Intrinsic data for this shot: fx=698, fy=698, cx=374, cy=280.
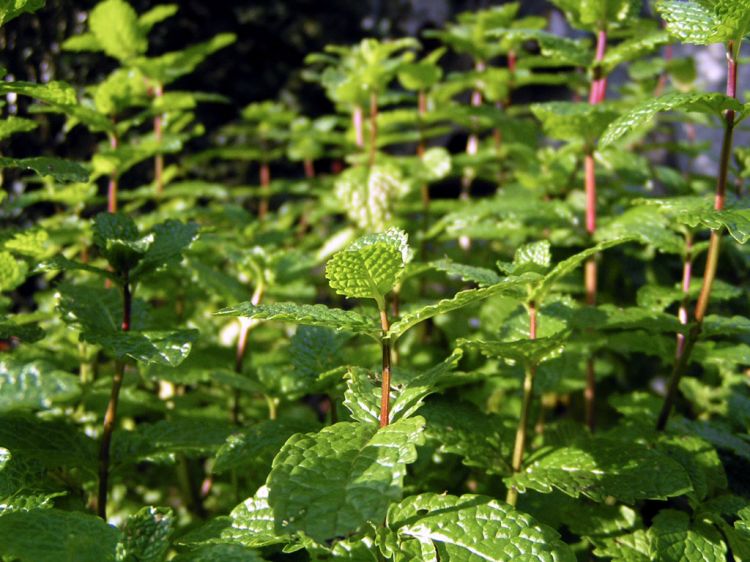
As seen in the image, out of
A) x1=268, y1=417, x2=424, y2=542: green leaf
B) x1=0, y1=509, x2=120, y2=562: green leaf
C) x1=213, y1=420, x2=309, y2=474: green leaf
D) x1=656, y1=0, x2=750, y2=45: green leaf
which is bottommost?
x1=213, y1=420, x2=309, y2=474: green leaf

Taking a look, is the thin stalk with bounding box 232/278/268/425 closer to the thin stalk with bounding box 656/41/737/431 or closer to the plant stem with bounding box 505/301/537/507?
the plant stem with bounding box 505/301/537/507

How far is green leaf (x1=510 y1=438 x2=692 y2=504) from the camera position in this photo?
2.91 feet

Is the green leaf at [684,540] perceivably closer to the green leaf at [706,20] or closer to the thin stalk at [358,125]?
the green leaf at [706,20]

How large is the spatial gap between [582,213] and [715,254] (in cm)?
76

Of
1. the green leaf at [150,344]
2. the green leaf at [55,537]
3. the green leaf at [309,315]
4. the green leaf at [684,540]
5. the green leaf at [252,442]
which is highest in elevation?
the green leaf at [309,315]

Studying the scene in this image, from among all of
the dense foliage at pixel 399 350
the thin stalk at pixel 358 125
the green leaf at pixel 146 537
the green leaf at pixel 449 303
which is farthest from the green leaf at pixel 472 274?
the thin stalk at pixel 358 125

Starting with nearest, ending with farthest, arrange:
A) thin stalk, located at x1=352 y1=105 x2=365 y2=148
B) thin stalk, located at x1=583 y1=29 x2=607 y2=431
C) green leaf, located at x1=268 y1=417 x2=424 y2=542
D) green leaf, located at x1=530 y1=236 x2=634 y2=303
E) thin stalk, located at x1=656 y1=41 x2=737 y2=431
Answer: green leaf, located at x1=268 y1=417 x2=424 y2=542, green leaf, located at x1=530 y1=236 x2=634 y2=303, thin stalk, located at x1=656 y1=41 x2=737 y2=431, thin stalk, located at x1=583 y1=29 x2=607 y2=431, thin stalk, located at x1=352 y1=105 x2=365 y2=148

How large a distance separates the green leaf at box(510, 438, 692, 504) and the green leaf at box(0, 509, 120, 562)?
493mm

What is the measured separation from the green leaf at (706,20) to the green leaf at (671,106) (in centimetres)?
8

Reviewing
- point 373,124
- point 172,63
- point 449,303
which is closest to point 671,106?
point 449,303

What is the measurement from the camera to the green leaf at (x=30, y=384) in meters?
1.11

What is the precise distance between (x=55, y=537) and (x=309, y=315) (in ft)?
1.12

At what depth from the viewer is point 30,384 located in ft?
3.72

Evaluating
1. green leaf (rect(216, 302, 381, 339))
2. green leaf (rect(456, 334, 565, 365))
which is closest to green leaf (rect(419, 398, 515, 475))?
green leaf (rect(456, 334, 565, 365))
